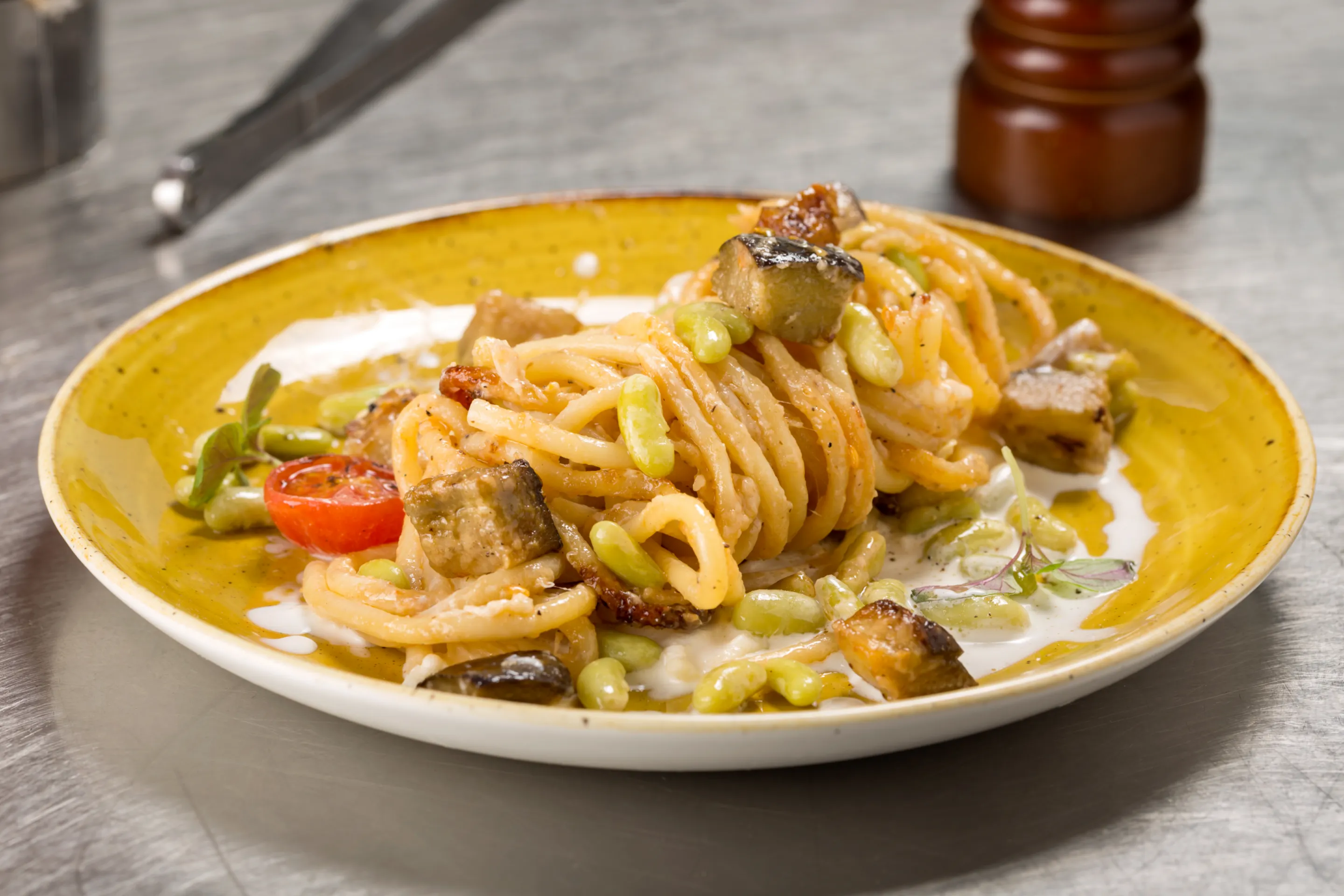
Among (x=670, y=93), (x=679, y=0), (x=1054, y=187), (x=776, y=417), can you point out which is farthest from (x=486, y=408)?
(x=679, y=0)

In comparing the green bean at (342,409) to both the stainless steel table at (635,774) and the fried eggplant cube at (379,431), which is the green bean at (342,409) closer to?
the fried eggplant cube at (379,431)

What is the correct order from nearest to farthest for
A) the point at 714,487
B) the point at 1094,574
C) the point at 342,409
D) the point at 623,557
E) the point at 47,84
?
the point at 623,557, the point at 714,487, the point at 1094,574, the point at 342,409, the point at 47,84

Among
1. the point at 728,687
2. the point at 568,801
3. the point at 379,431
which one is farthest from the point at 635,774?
the point at 379,431

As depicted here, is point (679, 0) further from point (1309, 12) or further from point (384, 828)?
point (384, 828)

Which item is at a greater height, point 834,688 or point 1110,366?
point 1110,366

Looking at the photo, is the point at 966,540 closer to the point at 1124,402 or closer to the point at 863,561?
the point at 863,561

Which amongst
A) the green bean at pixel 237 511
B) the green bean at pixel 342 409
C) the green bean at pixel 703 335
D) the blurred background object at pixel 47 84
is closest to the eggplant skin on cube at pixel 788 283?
the green bean at pixel 703 335

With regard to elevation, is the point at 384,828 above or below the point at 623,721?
below
